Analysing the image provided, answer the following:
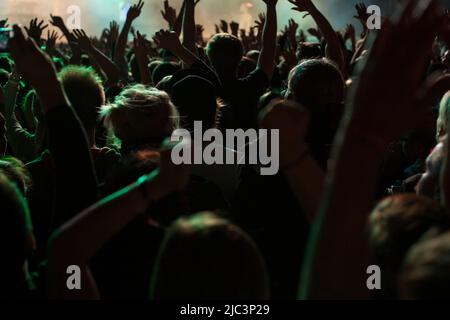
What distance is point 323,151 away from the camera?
2.18 m

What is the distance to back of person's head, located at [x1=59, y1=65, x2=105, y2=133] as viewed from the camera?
2.64 m

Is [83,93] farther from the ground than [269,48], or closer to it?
closer to it

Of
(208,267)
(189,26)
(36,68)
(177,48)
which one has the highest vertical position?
(189,26)

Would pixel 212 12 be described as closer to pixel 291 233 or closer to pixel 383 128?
pixel 291 233

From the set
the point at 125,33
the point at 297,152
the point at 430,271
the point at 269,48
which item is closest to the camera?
the point at 430,271

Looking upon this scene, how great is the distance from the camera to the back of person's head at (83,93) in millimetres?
2639

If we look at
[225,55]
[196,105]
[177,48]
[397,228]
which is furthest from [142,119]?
[177,48]

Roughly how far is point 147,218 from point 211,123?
1173mm

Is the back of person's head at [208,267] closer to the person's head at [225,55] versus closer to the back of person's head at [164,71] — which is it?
the person's head at [225,55]

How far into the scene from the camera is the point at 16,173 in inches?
88.6

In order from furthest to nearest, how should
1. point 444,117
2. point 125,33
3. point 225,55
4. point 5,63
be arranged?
1. point 5,63
2. point 125,33
3. point 225,55
4. point 444,117

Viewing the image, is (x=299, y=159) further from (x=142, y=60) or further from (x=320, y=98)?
(x=142, y=60)

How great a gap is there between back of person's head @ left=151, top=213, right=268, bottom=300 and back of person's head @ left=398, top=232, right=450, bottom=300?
31 cm
